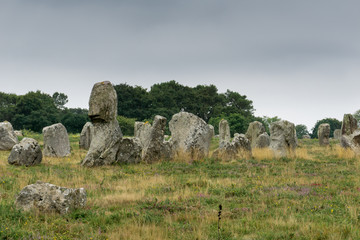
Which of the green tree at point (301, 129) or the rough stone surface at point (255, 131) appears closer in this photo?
the rough stone surface at point (255, 131)

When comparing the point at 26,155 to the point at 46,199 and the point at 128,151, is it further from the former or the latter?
the point at 46,199

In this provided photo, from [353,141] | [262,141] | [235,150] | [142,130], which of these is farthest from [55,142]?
[353,141]

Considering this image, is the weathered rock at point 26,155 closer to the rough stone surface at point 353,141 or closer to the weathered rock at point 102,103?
the weathered rock at point 102,103

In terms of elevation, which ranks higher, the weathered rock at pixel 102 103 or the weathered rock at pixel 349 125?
the weathered rock at pixel 102 103

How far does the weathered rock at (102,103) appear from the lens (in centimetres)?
1855

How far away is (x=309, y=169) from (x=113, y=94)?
11.3m

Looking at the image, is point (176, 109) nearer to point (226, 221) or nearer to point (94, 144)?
point (94, 144)

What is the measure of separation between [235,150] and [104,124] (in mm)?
8551

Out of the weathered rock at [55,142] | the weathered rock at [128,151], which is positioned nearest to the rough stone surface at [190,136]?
the weathered rock at [128,151]

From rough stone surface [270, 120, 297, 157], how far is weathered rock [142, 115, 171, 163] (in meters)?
7.74

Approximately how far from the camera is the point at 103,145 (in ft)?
60.4

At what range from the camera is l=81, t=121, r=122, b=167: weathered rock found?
706 inches

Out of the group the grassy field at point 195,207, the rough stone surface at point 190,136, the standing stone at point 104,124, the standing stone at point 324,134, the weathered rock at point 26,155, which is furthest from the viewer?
the standing stone at point 324,134

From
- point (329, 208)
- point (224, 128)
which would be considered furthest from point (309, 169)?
point (224, 128)
